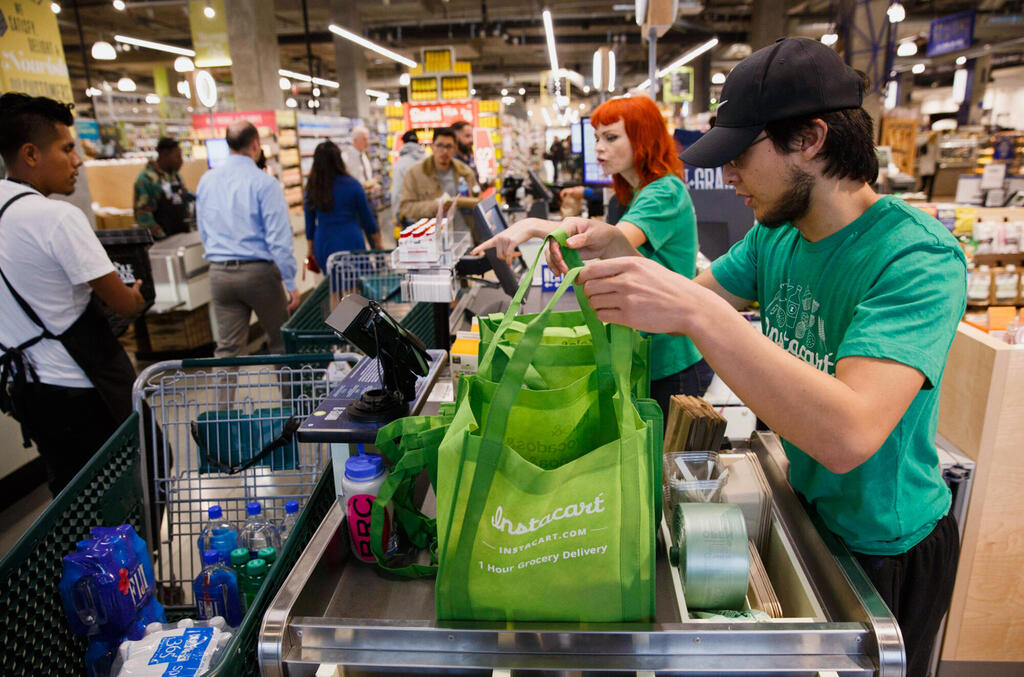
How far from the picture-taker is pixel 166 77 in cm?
2550

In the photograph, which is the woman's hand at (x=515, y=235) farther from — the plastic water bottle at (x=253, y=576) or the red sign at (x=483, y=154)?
the red sign at (x=483, y=154)

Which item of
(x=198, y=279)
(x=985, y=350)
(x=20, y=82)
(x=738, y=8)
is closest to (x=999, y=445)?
(x=985, y=350)

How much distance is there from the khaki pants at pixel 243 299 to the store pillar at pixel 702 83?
894 inches

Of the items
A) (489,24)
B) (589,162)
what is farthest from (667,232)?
(489,24)

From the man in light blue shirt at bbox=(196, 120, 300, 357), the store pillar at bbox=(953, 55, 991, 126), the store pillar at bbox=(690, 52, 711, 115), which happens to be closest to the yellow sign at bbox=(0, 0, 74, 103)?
the man in light blue shirt at bbox=(196, 120, 300, 357)

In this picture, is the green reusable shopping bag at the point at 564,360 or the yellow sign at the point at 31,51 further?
the yellow sign at the point at 31,51

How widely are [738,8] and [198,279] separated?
2104cm

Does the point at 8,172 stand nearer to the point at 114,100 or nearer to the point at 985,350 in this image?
the point at 985,350

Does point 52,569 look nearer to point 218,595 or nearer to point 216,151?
point 218,595

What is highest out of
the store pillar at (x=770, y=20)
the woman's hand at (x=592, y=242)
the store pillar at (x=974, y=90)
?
the store pillar at (x=770, y=20)

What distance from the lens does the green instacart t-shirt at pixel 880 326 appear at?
3.20 feet

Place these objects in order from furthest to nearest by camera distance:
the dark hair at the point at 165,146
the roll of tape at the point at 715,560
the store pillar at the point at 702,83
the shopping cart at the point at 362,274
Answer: the store pillar at the point at 702,83 → the dark hair at the point at 165,146 → the shopping cart at the point at 362,274 → the roll of tape at the point at 715,560

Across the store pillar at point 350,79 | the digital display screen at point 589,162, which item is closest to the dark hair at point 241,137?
the digital display screen at point 589,162

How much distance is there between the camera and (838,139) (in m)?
1.09
